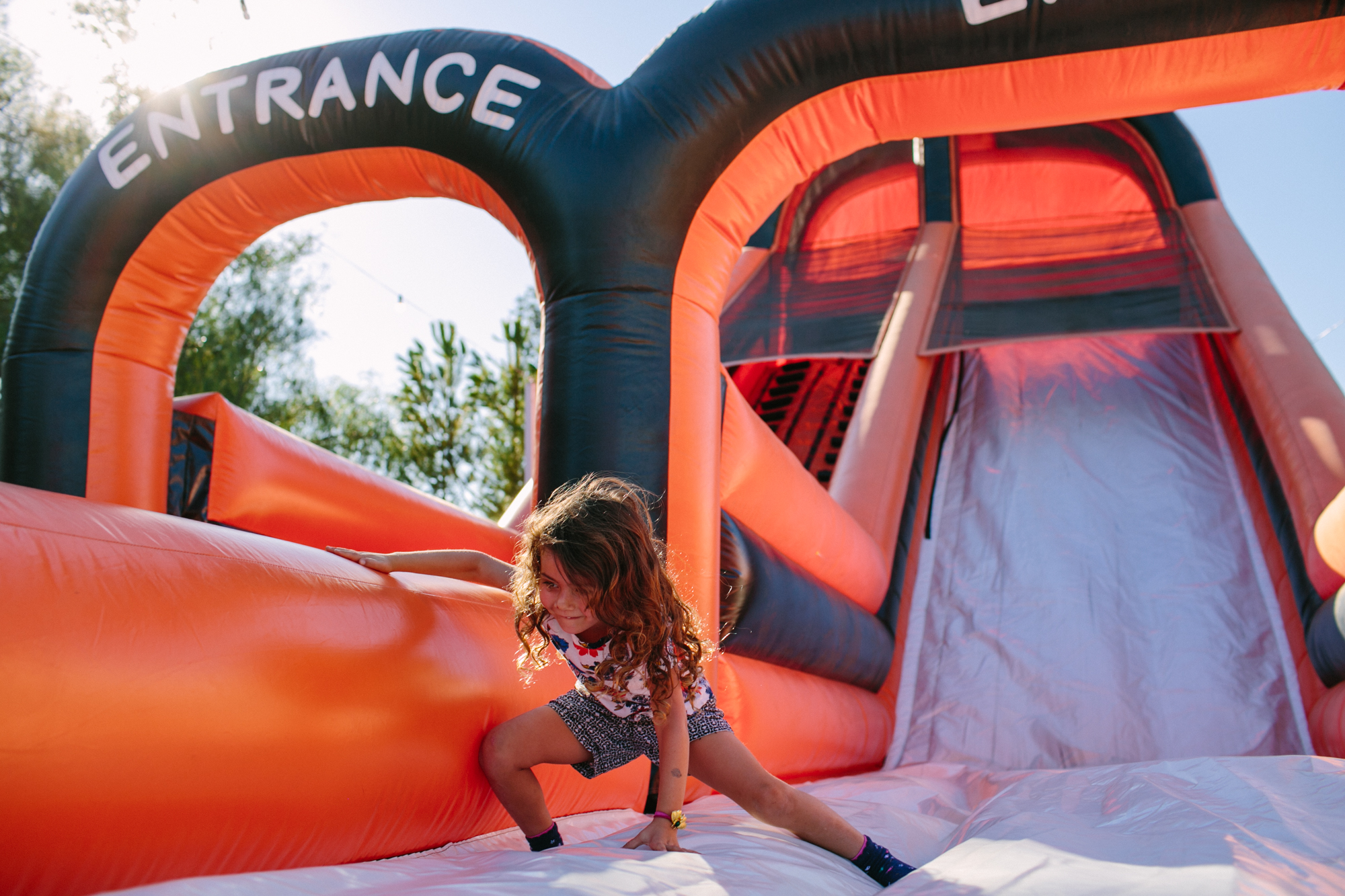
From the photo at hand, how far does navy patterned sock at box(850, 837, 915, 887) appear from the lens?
1289 millimetres

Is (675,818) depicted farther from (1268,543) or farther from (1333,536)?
(1268,543)

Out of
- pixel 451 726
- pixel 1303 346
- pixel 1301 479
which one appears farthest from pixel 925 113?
pixel 1303 346

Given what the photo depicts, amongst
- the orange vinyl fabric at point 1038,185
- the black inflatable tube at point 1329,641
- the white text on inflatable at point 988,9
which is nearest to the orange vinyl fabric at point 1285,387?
the black inflatable tube at point 1329,641

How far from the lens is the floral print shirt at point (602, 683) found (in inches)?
53.9

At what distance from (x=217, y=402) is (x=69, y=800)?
52.4 inches

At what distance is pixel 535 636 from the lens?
60.1 inches

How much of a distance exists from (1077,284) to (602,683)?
10.9ft

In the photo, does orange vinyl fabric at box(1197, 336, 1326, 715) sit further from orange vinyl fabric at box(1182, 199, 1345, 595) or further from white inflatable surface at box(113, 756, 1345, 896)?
white inflatable surface at box(113, 756, 1345, 896)

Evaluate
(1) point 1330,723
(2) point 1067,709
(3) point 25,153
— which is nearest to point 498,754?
(2) point 1067,709

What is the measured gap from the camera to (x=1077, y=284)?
3.96 m

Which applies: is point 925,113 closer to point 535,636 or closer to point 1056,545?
point 535,636

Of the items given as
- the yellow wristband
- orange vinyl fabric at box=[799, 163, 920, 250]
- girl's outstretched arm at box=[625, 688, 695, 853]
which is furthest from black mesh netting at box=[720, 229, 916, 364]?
the yellow wristband

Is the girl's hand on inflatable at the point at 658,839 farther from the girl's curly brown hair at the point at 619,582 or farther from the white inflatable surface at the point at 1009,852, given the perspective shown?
the girl's curly brown hair at the point at 619,582

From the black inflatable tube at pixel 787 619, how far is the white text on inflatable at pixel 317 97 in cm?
99
